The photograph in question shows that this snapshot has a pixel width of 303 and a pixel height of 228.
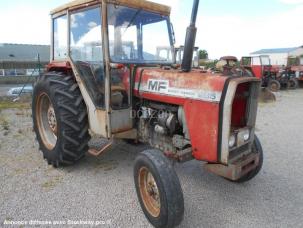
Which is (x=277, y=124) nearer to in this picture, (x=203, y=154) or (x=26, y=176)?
(x=203, y=154)

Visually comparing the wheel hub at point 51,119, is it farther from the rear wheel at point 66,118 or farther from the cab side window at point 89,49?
the cab side window at point 89,49

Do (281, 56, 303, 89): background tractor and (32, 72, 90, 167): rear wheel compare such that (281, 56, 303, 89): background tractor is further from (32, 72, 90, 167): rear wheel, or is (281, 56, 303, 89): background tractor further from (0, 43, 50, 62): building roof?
(0, 43, 50, 62): building roof

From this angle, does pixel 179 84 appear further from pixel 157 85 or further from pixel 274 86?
pixel 274 86

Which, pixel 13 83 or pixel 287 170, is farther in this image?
pixel 13 83

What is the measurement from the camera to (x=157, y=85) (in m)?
3.55

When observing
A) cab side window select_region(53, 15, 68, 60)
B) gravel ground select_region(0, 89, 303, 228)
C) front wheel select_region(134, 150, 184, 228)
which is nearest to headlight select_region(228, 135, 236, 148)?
front wheel select_region(134, 150, 184, 228)

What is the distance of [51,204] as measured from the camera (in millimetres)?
3428

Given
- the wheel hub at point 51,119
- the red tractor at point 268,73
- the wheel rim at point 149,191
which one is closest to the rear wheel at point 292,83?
the red tractor at point 268,73

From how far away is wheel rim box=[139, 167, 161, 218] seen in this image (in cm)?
309

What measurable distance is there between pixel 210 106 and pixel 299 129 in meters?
5.11

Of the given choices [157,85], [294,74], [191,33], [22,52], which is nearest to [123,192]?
[157,85]

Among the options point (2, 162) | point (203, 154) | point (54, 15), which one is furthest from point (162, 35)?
point (2, 162)

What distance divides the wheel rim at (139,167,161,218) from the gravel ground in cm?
16

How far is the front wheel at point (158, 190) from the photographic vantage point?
2.76m
